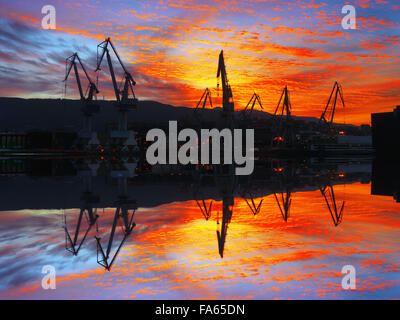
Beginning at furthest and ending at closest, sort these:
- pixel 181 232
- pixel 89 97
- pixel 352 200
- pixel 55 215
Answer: pixel 89 97 → pixel 352 200 → pixel 55 215 → pixel 181 232

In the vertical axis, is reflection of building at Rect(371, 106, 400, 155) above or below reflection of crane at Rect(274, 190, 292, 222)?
above

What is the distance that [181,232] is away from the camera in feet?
39.1

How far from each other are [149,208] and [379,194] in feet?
36.9

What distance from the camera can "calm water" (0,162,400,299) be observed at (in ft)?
22.7

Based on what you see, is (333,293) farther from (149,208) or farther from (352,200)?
(352,200)

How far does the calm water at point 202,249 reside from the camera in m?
6.91

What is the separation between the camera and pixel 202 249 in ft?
32.0

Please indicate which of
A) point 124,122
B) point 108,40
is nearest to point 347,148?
point 124,122
